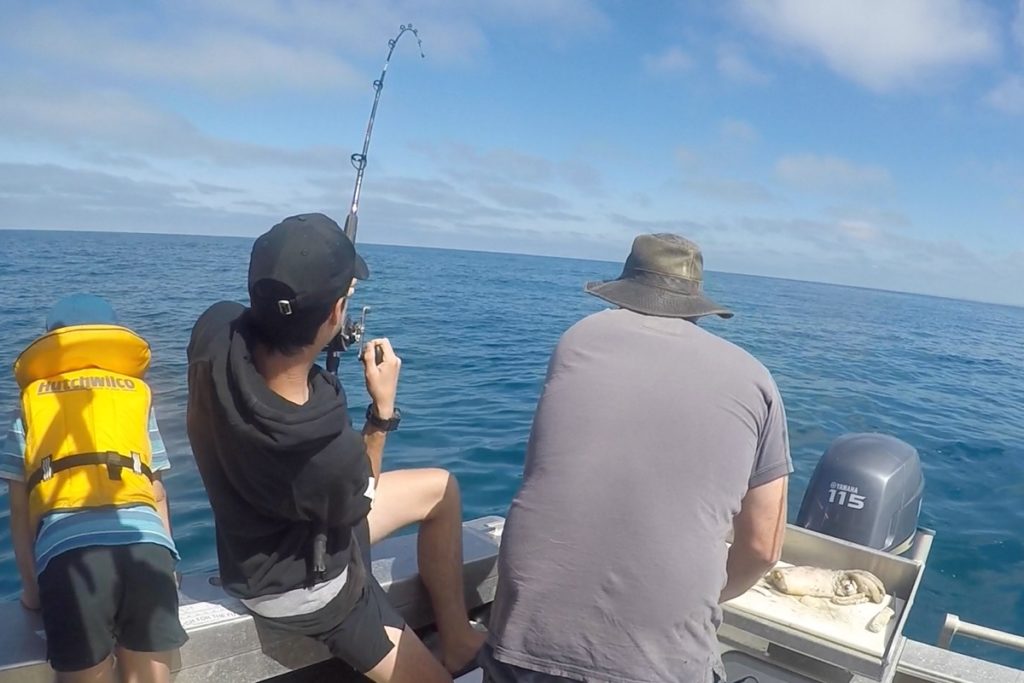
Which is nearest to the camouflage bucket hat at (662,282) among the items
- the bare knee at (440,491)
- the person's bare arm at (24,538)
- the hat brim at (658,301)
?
the hat brim at (658,301)

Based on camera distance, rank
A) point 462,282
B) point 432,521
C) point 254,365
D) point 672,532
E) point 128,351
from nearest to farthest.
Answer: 1. point 672,532
2. point 254,365
3. point 128,351
4. point 432,521
5. point 462,282

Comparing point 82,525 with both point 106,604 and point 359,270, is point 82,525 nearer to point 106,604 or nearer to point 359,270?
point 106,604

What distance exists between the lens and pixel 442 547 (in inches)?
102

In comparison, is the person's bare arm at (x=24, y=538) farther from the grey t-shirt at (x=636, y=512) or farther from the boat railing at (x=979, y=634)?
the boat railing at (x=979, y=634)

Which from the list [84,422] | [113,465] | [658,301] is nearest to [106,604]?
[113,465]

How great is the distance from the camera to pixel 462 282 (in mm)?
29953

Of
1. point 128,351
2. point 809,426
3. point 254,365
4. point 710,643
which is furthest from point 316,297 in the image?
point 809,426

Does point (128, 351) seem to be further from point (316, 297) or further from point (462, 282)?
point (462, 282)

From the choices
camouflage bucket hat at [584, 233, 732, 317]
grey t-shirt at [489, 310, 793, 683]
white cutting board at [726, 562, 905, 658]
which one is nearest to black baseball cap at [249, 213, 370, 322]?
grey t-shirt at [489, 310, 793, 683]

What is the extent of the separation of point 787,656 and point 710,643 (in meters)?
1.19

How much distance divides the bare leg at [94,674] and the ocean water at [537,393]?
1511 millimetres

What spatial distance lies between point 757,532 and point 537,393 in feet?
28.0

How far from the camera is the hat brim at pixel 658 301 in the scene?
1.94 meters

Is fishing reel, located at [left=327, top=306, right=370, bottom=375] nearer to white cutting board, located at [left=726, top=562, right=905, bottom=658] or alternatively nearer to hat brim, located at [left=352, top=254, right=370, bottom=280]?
hat brim, located at [left=352, top=254, right=370, bottom=280]
